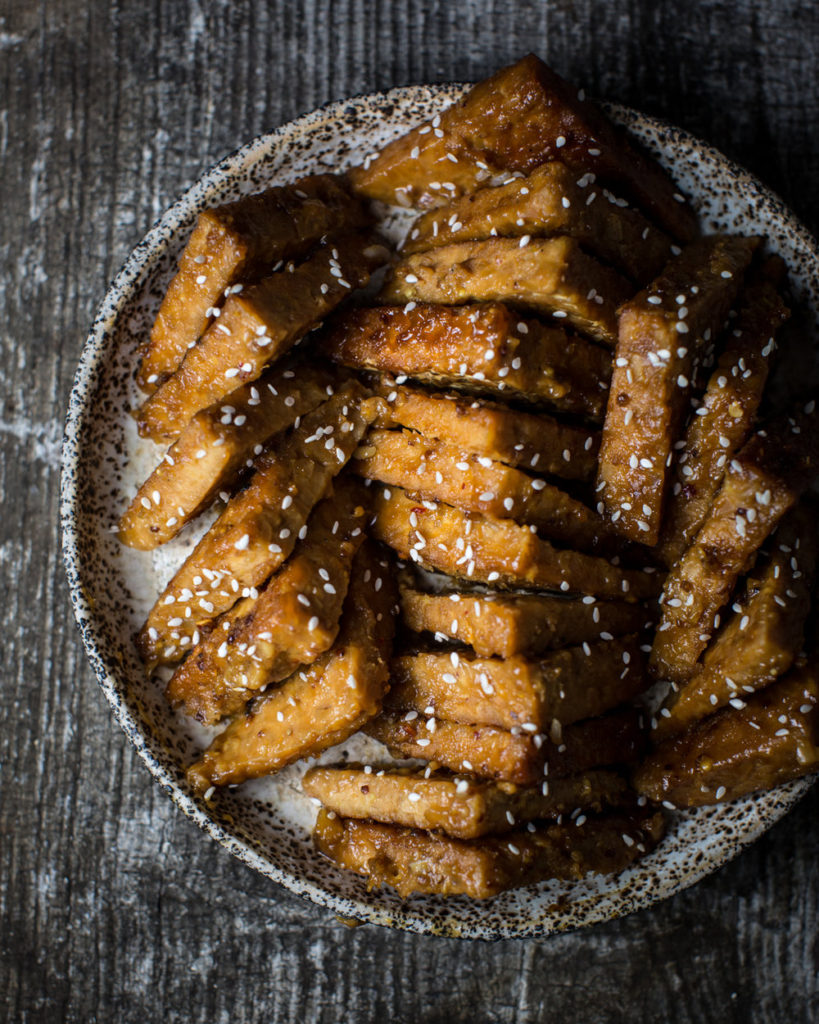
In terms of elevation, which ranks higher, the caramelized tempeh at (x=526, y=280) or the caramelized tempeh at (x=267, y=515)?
the caramelized tempeh at (x=526, y=280)

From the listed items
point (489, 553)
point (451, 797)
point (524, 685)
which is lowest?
point (451, 797)

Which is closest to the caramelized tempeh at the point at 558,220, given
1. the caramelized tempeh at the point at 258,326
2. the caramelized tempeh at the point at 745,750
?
the caramelized tempeh at the point at 258,326

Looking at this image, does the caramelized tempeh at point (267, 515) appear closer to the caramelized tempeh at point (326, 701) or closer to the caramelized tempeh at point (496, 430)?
the caramelized tempeh at point (496, 430)

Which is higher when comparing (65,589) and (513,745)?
(513,745)

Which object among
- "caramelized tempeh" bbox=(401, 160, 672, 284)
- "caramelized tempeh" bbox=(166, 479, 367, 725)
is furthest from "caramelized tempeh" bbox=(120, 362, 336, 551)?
"caramelized tempeh" bbox=(401, 160, 672, 284)

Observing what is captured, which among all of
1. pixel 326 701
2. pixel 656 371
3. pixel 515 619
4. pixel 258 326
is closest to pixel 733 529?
pixel 656 371

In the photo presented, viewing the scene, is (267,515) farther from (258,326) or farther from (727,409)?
(727,409)
